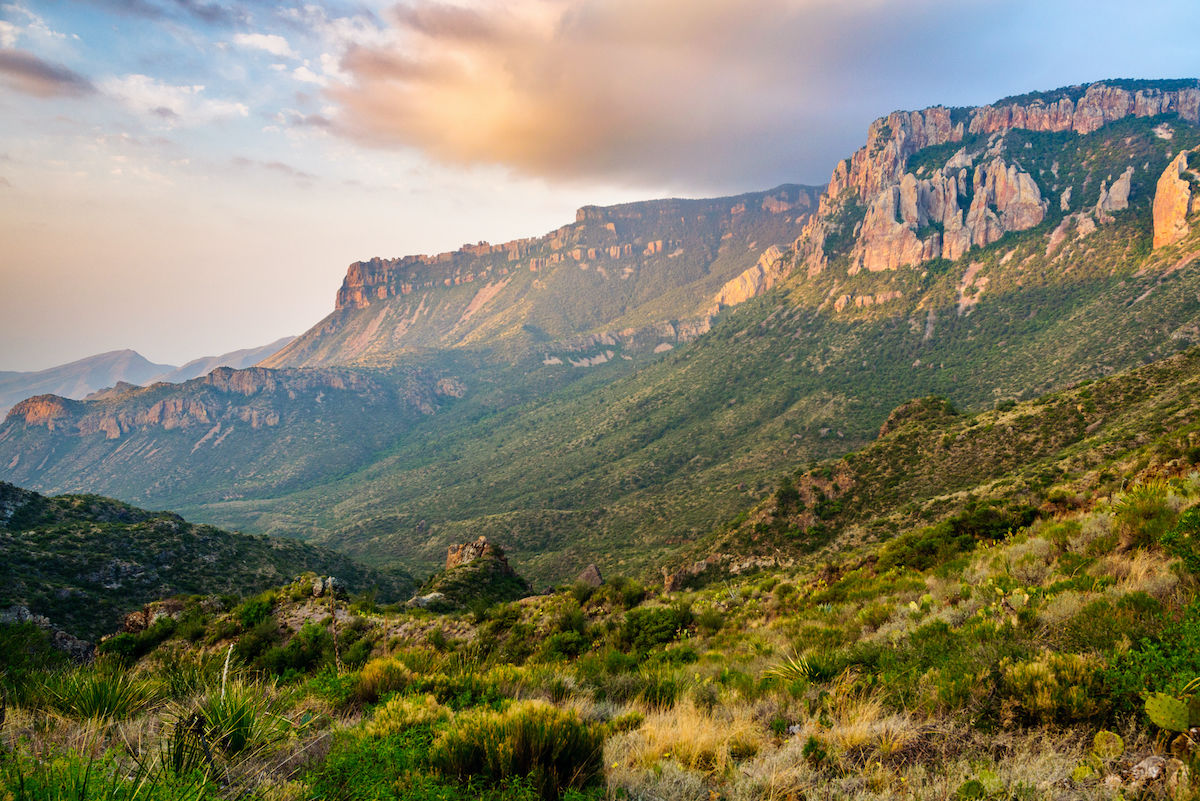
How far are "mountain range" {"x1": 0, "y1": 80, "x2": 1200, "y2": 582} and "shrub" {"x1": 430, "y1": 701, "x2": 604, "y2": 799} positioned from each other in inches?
1410

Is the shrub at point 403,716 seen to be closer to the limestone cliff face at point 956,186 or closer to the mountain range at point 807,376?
the mountain range at point 807,376

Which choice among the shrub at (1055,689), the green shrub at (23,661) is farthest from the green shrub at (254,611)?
the shrub at (1055,689)

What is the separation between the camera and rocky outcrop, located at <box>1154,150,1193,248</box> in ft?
252

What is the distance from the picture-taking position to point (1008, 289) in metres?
95.3

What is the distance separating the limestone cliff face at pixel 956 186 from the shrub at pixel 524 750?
471 feet

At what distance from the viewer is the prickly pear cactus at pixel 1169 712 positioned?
2793 mm

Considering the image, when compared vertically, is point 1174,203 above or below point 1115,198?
below

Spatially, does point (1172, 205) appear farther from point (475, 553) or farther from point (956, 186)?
point (475, 553)

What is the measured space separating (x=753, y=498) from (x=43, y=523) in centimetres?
6732

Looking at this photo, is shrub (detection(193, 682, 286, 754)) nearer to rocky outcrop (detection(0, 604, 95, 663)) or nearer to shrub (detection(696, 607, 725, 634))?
shrub (detection(696, 607, 725, 634))

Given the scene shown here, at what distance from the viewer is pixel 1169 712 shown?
2852 millimetres

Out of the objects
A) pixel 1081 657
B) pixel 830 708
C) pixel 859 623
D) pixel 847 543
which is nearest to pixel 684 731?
pixel 830 708

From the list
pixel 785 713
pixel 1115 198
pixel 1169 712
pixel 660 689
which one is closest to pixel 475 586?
pixel 660 689

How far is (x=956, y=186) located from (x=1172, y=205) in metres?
49.0
